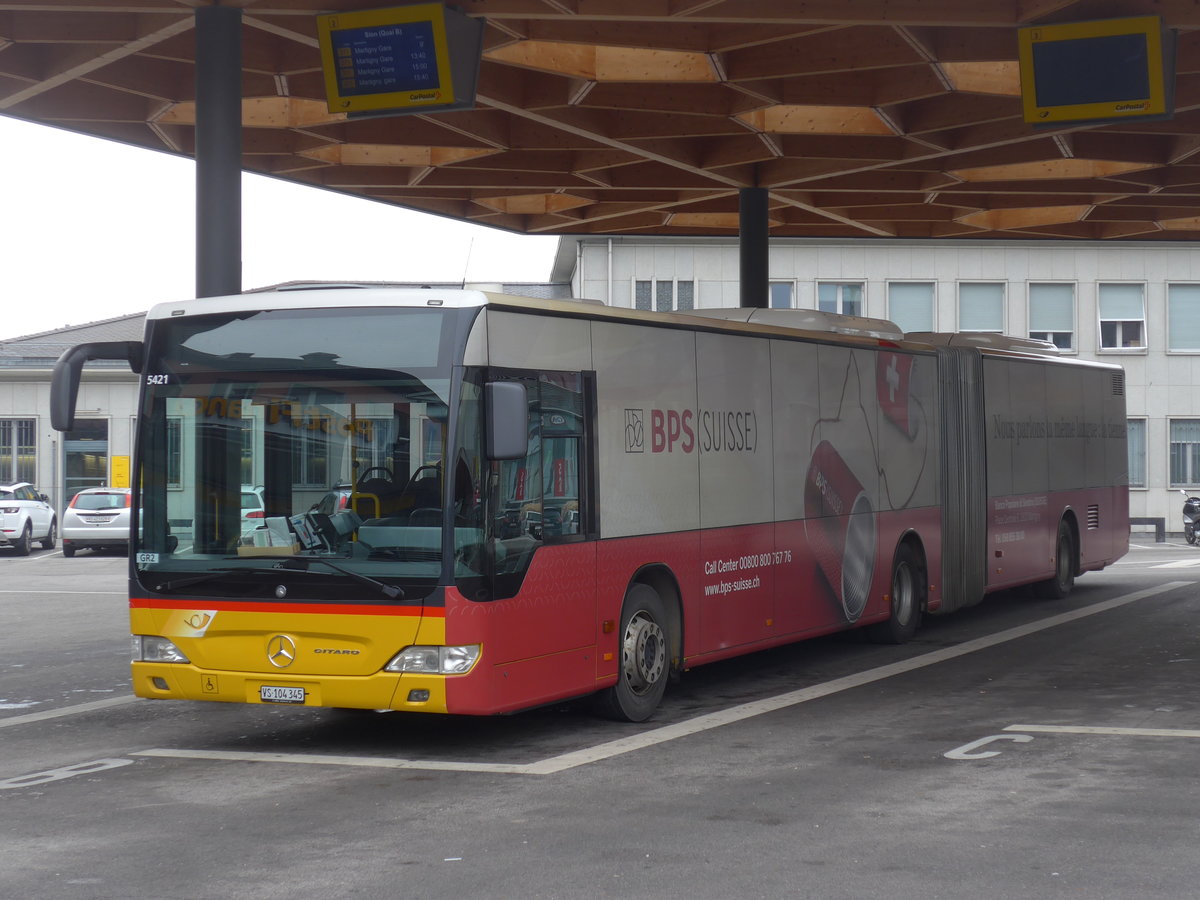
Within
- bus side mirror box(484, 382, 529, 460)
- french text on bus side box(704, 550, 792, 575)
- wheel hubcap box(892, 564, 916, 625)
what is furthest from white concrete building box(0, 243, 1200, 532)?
bus side mirror box(484, 382, 529, 460)

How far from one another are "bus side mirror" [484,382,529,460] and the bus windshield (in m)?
0.27

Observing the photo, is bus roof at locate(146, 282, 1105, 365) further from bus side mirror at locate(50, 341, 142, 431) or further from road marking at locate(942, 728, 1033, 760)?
road marking at locate(942, 728, 1033, 760)

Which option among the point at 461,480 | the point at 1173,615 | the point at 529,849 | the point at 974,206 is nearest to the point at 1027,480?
the point at 1173,615

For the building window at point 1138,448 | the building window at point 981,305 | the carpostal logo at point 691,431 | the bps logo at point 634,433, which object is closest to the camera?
the bps logo at point 634,433


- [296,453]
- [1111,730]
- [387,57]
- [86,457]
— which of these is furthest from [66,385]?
[86,457]

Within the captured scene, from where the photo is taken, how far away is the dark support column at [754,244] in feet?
69.7

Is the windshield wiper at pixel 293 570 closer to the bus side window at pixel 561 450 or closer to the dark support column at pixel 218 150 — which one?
the bus side window at pixel 561 450

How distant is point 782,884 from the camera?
21.0ft

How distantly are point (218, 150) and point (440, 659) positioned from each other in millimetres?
5835

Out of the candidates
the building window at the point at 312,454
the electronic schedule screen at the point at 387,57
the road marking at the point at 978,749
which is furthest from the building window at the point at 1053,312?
the building window at the point at 312,454

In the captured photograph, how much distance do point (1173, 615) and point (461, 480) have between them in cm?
1224

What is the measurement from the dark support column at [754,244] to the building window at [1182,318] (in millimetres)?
28985

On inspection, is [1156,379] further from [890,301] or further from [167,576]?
[167,576]

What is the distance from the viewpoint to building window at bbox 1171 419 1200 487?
46312 mm
